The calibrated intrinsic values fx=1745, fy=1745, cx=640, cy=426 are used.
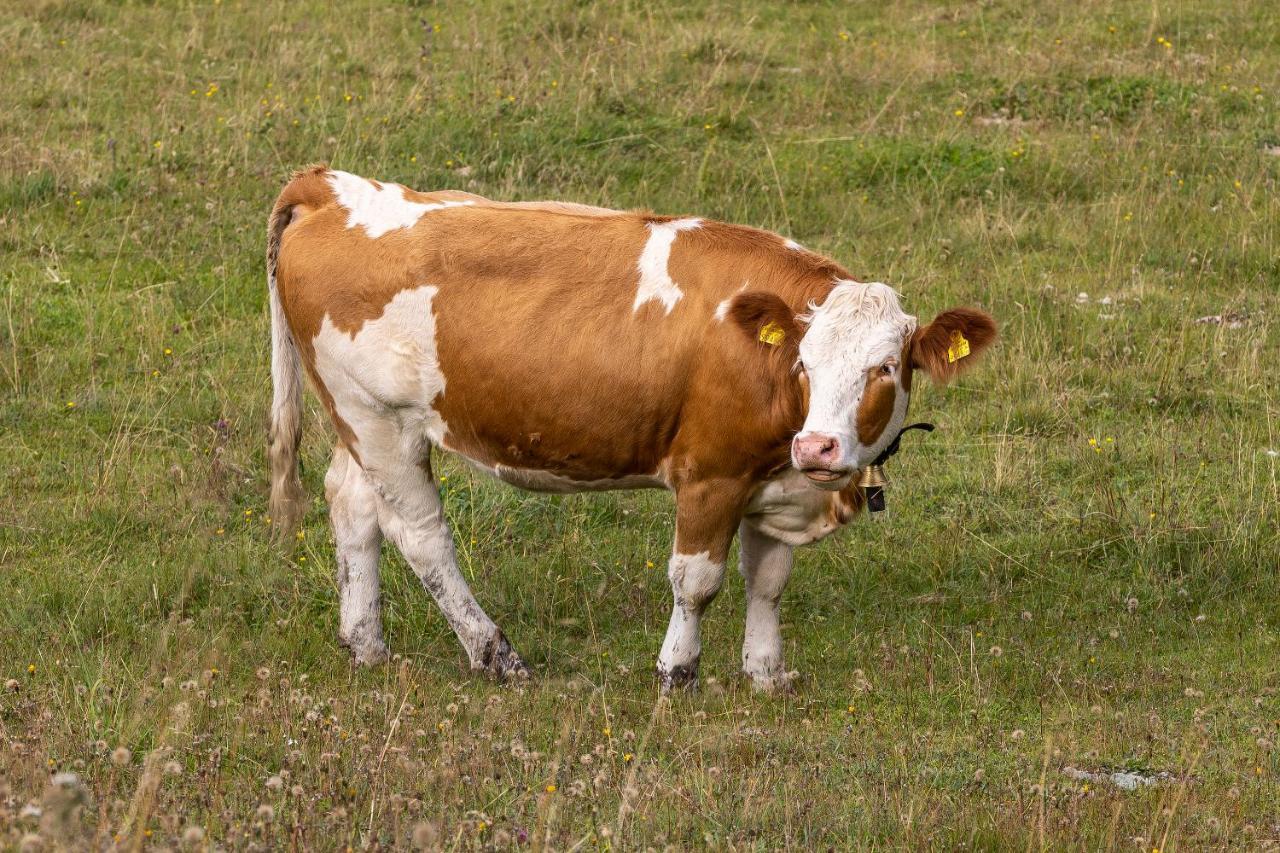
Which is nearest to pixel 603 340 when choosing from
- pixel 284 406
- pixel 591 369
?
pixel 591 369

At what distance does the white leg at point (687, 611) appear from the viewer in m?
7.05

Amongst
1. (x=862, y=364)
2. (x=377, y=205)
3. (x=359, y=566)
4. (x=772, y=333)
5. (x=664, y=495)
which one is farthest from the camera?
(x=664, y=495)

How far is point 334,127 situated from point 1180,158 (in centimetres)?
625

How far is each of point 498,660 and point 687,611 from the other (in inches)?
35.1

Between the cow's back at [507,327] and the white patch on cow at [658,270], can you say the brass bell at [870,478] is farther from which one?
the white patch on cow at [658,270]

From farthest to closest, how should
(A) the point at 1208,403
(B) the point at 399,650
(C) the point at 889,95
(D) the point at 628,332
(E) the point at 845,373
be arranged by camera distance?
(C) the point at 889,95, (A) the point at 1208,403, (B) the point at 399,650, (D) the point at 628,332, (E) the point at 845,373

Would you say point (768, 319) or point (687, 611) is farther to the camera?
point (687, 611)

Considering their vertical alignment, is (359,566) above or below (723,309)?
below

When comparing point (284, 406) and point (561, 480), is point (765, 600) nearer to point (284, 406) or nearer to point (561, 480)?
point (561, 480)

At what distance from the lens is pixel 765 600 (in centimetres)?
732

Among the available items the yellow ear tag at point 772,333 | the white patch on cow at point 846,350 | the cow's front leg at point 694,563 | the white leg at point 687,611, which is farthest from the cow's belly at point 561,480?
the white patch on cow at point 846,350

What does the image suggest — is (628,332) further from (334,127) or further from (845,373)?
(334,127)

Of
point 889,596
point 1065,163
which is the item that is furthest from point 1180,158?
point 889,596

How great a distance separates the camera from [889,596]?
26.8 ft
